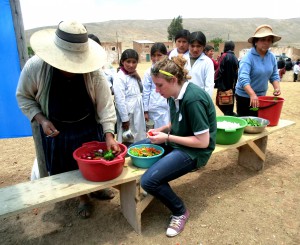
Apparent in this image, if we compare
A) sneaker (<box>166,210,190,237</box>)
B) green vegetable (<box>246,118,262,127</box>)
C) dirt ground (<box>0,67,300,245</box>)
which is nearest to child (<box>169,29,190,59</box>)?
green vegetable (<box>246,118,262,127</box>)

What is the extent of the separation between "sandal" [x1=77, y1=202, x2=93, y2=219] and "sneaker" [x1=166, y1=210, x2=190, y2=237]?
2.77ft

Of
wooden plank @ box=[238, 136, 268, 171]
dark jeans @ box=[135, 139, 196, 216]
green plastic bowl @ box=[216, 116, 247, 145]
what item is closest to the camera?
dark jeans @ box=[135, 139, 196, 216]

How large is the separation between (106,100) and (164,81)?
1.69 ft

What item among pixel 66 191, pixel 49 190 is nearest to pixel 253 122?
pixel 66 191

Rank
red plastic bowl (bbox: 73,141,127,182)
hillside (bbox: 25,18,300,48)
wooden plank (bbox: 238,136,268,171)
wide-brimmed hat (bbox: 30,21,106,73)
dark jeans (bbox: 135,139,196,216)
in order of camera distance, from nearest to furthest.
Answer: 1. wide-brimmed hat (bbox: 30,21,106,73)
2. red plastic bowl (bbox: 73,141,127,182)
3. dark jeans (bbox: 135,139,196,216)
4. wooden plank (bbox: 238,136,268,171)
5. hillside (bbox: 25,18,300,48)

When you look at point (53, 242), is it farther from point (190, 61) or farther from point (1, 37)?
point (190, 61)

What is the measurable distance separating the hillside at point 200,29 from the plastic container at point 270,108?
8528cm

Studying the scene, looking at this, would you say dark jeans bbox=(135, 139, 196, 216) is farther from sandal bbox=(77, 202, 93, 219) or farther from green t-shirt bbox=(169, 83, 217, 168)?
sandal bbox=(77, 202, 93, 219)

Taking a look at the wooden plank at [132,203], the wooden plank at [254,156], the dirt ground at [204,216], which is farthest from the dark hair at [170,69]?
the wooden plank at [254,156]

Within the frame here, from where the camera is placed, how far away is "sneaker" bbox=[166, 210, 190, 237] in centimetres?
231

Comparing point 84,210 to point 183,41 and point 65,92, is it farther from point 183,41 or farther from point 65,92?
point 183,41

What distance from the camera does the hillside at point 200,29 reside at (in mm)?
90938

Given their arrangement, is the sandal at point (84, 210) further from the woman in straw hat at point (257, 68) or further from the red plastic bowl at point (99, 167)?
the woman in straw hat at point (257, 68)

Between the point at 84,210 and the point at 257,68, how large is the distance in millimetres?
2712
